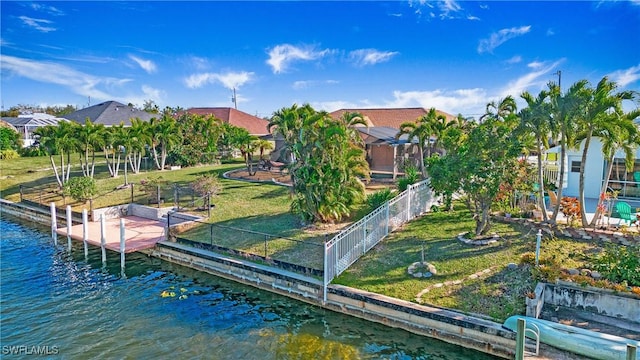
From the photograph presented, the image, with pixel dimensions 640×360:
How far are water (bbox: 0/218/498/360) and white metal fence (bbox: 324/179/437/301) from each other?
55.3 inches

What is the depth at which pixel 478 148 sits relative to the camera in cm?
1291

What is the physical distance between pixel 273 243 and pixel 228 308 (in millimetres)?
3207

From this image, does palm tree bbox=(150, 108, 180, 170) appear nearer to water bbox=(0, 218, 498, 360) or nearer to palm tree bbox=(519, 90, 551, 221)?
water bbox=(0, 218, 498, 360)

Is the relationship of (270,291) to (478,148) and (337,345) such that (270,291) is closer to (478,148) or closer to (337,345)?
(337,345)

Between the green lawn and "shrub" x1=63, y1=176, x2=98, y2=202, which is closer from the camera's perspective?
the green lawn

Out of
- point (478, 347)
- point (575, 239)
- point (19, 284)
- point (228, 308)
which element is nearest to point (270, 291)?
point (228, 308)

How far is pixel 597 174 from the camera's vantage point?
18.3 metres

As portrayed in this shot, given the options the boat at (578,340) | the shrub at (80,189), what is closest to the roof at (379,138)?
the shrub at (80,189)

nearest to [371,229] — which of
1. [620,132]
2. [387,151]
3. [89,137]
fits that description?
[620,132]

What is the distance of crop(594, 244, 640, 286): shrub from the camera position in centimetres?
984

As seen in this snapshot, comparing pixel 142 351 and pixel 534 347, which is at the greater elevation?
pixel 534 347

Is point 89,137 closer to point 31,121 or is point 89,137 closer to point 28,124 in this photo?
point 28,124

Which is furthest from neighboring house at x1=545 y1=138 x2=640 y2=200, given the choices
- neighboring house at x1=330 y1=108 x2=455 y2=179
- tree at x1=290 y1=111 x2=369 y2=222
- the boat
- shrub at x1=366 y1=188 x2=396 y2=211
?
the boat

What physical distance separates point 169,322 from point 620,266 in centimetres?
1129
